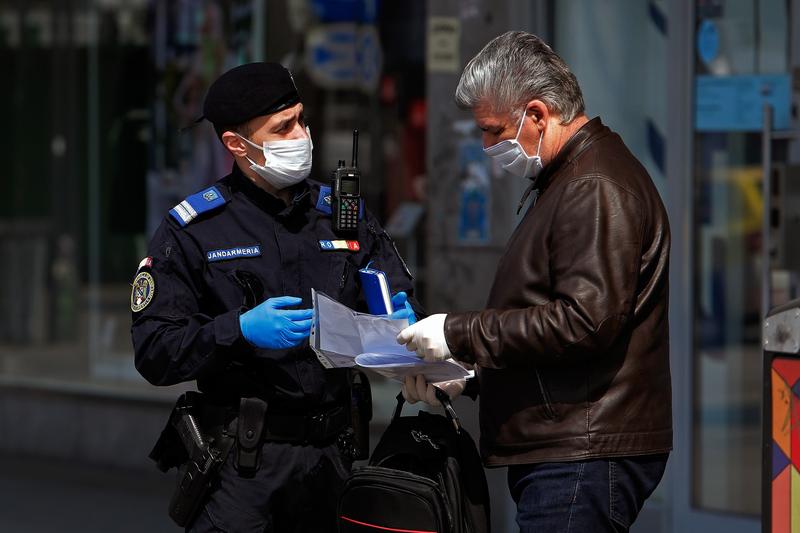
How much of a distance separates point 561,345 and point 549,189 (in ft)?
1.27

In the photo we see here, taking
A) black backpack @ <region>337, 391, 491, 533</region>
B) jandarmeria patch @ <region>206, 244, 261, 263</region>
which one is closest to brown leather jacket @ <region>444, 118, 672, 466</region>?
black backpack @ <region>337, 391, 491, 533</region>

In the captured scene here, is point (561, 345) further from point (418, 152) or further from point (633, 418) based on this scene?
point (418, 152)

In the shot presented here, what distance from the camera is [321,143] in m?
6.93

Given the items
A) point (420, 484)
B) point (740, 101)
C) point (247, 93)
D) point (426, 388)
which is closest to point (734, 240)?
point (740, 101)

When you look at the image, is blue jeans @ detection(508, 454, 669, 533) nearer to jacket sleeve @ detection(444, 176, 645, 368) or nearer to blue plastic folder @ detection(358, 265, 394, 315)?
jacket sleeve @ detection(444, 176, 645, 368)

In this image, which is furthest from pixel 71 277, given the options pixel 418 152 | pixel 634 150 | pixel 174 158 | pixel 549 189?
pixel 549 189

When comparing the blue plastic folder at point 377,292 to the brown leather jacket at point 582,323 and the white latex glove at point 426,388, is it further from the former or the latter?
the brown leather jacket at point 582,323

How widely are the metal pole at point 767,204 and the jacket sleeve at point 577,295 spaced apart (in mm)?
2706

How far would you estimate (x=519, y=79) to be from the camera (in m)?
3.06

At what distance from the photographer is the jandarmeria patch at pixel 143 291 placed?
341 cm

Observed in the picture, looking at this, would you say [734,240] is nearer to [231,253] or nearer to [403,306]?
[403,306]

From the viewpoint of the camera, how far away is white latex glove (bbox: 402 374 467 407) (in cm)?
334

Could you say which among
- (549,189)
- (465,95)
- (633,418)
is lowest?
(633,418)

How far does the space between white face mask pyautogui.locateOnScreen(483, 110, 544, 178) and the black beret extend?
637 mm
